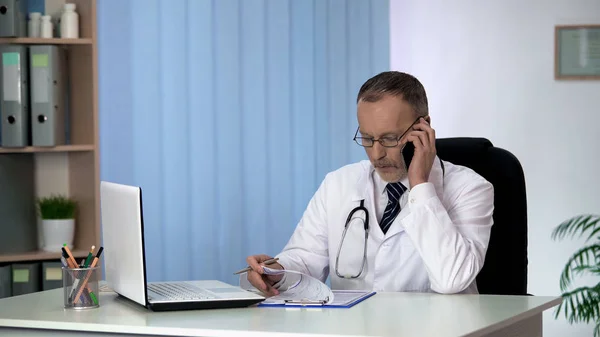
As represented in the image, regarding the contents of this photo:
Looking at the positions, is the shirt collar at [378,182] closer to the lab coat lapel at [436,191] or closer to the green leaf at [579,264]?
the lab coat lapel at [436,191]

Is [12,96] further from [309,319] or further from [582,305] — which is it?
[582,305]

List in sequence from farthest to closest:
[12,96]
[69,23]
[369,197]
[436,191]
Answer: [69,23], [12,96], [369,197], [436,191]

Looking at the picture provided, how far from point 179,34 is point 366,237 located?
171cm

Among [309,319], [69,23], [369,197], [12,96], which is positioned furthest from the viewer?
[69,23]

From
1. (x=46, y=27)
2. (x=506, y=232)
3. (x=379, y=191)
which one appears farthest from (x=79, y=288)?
(x=46, y=27)

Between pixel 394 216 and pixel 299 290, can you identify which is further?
pixel 394 216

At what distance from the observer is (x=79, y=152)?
3596 mm

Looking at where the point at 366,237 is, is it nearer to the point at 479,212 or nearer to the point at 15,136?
the point at 479,212

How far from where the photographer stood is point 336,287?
8.24 feet

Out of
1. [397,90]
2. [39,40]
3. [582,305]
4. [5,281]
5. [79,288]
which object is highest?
[39,40]

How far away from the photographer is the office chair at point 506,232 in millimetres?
2420

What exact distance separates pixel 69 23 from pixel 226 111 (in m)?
0.81

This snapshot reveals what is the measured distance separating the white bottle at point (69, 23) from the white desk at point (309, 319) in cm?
163

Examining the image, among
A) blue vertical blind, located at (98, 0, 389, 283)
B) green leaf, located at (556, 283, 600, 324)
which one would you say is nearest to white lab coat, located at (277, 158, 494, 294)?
blue vertical blind, located at (98, 0, 389, 283)
